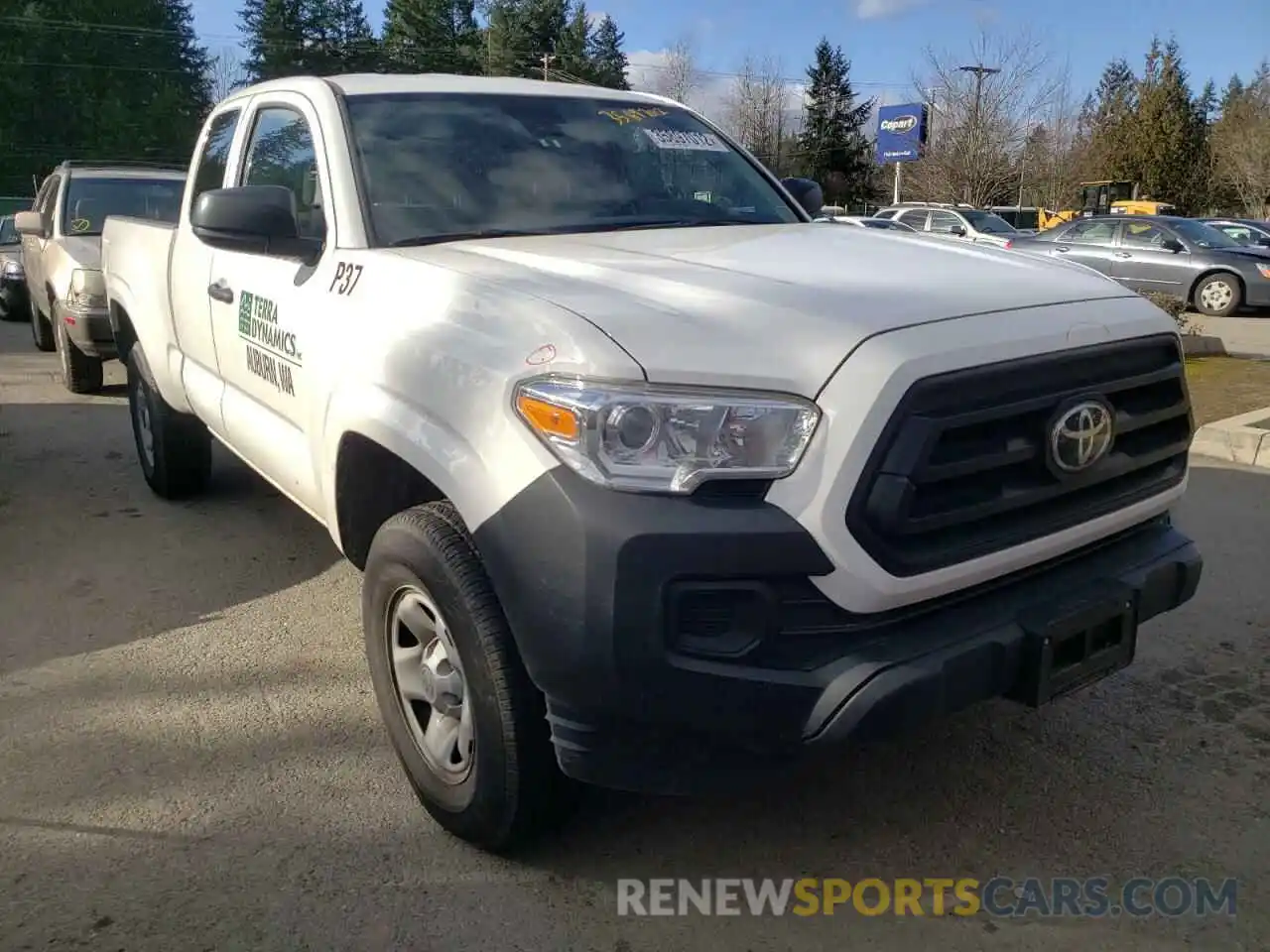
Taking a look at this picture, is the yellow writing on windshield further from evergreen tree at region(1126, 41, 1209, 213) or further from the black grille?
evergreen tree at region(1126, 41, 1209, 213)

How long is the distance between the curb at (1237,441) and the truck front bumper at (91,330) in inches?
300

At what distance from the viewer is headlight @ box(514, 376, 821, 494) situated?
2.20 metres

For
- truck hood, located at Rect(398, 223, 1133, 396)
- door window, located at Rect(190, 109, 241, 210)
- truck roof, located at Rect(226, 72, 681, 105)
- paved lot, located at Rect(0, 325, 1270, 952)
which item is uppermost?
truck roof, located at Rect(226, 72, 681, 105)

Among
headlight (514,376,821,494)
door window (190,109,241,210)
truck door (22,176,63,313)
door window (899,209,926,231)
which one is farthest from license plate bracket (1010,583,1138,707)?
door window (899,209,926,231)

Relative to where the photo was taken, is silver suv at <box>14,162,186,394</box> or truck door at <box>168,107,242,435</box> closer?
truck door at <box>168,107,242,435</box>

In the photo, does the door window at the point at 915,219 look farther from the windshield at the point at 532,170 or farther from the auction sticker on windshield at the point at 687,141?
the windshield at the point at 532,170

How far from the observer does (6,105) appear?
157 feet

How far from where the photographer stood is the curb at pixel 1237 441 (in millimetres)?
6484

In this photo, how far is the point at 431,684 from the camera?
281 centimetres

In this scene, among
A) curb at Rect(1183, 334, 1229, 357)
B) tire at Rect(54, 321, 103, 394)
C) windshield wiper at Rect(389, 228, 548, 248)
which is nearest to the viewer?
windshield wiper at Rect(389, 228, 548, 248)

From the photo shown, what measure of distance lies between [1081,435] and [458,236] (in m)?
1.88

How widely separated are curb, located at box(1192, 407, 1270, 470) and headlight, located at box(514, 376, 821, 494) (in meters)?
5.08

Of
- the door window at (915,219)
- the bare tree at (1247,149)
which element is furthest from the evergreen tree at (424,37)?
the door window at (915,219)

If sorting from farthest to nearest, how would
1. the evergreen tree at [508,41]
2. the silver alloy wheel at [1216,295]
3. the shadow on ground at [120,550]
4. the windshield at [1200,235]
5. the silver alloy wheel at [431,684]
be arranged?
the evergreen tree at [508,41], the windshield at [1200,235], the silver alloy wheel at [1216,295], the shadow on ground at [120,550], the silver alloy wheel at [431,684]
